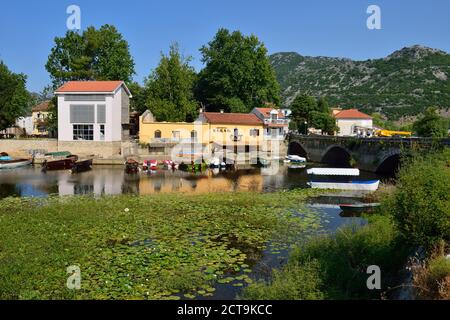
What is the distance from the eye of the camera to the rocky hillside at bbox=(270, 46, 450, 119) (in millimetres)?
128250

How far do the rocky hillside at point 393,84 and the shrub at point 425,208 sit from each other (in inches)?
4660

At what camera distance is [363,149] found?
53.5 m

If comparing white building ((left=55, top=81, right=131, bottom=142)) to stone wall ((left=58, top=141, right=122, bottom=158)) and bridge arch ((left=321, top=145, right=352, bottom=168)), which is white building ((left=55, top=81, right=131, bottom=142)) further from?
bridge arch ((left=321, top=145, right=352, bottom=168))

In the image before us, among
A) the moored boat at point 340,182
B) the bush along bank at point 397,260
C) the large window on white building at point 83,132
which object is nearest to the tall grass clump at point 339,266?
the bush along bank at point 397,260

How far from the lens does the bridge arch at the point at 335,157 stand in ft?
207

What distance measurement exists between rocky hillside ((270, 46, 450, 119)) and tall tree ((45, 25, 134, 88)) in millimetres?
88431

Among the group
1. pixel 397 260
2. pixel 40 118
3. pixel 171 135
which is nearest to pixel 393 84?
pixel 171 135

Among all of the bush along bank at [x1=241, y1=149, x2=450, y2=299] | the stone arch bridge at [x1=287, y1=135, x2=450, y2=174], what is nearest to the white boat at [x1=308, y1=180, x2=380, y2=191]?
the stone arch bridge at [x1=287, y1=135, x2=450, y2=174]

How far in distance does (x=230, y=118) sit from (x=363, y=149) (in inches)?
946

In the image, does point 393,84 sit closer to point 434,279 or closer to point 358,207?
point 358,207

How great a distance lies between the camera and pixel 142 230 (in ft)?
69.3

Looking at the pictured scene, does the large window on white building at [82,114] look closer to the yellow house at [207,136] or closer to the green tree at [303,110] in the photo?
the yellow house at [207,136]
